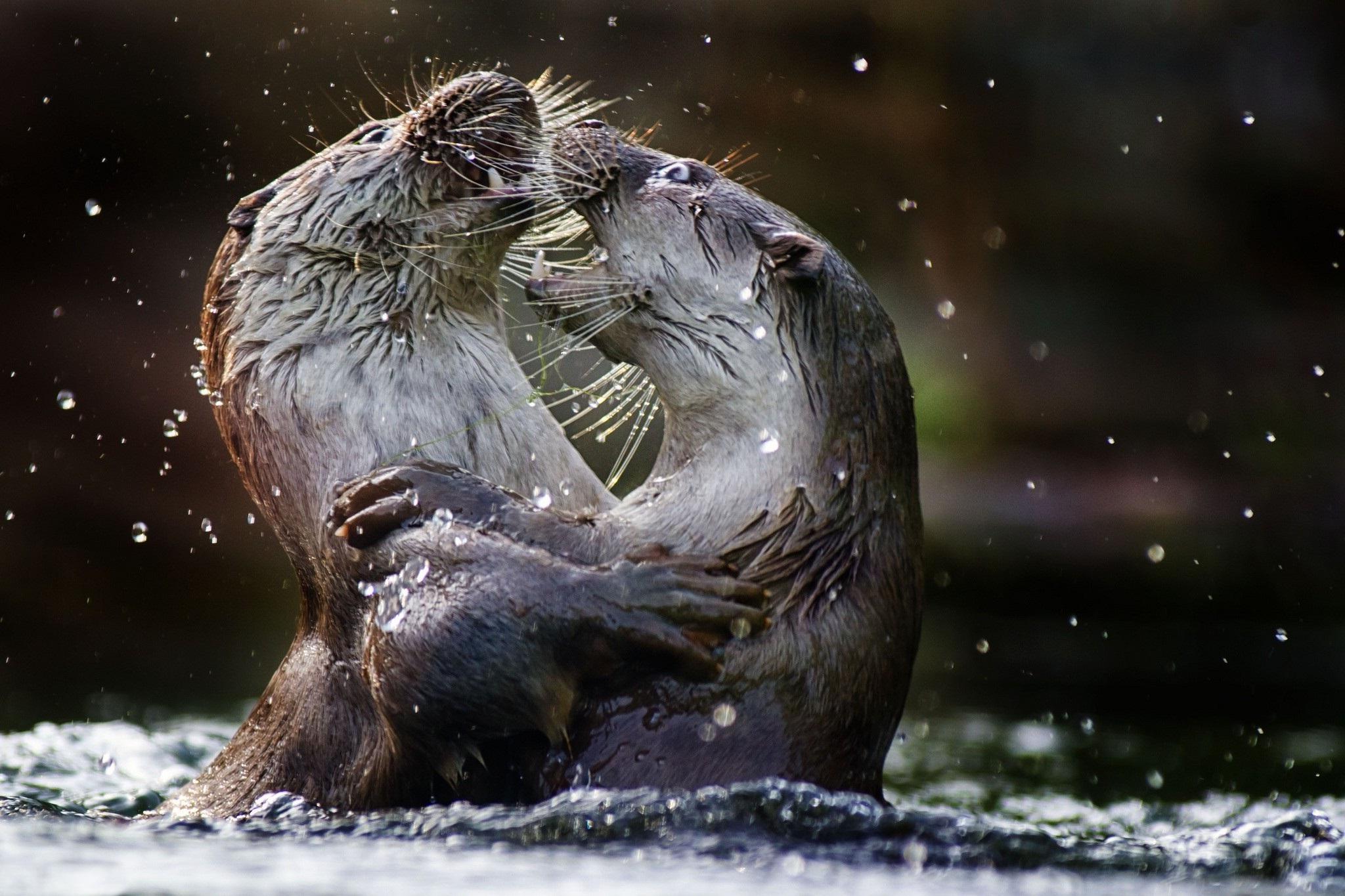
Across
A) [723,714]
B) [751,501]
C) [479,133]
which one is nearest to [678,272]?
[751,501]

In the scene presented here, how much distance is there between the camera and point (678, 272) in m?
2.78

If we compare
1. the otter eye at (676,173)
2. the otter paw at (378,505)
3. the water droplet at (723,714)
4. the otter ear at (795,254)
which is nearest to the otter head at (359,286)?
the otter paw at (378,505)

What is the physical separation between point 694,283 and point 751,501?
0.45 meters

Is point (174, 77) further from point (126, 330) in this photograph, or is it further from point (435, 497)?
point (435, 497)

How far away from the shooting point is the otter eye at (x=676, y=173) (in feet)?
9.46

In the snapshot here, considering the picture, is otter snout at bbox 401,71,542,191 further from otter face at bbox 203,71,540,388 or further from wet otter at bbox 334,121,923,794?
wet otter at bbox 334,121,923,794

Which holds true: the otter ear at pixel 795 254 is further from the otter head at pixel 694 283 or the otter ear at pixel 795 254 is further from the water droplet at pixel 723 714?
the water droplet at pixel 723 714

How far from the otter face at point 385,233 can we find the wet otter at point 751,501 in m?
0.30

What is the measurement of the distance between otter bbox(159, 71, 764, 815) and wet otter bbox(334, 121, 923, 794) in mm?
86

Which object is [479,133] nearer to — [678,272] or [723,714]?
[678,272]

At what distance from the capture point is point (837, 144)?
7.57 meters

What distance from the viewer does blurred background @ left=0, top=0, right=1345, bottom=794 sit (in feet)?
20.3

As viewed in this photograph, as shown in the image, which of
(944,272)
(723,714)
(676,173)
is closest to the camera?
(723,714)

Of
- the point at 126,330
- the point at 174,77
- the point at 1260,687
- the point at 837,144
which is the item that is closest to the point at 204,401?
the point at 126,330
